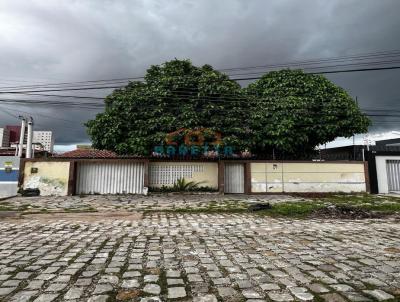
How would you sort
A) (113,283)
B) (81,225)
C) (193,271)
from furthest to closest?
(81,225)
(193,271)
(113,283)

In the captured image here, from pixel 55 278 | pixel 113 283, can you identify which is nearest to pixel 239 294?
pixel 113 283

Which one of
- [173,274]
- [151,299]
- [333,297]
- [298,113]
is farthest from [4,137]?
[333,297]

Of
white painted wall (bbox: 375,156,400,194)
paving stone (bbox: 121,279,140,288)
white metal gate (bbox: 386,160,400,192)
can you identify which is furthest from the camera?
white metal gate (bbox: 386,160,400,192)

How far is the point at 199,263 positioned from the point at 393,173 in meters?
18.5

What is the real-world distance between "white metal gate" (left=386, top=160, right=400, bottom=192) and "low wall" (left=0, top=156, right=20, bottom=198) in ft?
74.0

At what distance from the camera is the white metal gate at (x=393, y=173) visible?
17469 millimetres

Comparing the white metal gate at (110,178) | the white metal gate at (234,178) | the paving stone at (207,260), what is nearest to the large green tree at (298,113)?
the white metal gate at (234,178)

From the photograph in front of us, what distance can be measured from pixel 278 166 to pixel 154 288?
14.3 metres

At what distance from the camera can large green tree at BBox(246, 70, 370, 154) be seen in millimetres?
15945

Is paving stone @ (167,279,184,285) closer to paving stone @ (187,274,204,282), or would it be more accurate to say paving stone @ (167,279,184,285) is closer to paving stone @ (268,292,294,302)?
paving stone @ (187,274,204,282)

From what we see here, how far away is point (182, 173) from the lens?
16.3 m

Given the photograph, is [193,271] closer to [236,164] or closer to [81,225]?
[81,225]

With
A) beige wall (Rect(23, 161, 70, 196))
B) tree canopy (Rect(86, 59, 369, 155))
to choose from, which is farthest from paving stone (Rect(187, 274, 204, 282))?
beige wall (Rect(23, 161, 70, 196))

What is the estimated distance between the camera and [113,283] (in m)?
3.20
